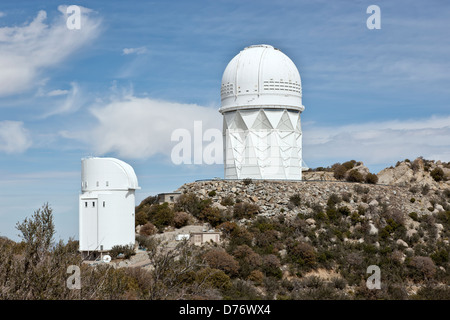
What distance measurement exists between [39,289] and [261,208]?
77.4 ft

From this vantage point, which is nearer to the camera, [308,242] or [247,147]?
[308,242]

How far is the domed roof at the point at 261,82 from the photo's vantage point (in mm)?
43031

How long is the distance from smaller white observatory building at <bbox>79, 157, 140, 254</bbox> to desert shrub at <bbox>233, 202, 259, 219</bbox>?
7.55 meters

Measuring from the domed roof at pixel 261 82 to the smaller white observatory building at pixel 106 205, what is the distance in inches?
480

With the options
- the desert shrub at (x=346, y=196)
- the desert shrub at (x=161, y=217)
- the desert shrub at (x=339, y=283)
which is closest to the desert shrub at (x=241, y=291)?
the desert shrub at (x=339, y=283)

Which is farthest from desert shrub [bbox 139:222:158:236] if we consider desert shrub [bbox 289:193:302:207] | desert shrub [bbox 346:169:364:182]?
desert shrub [bbox 346:169:364:182]

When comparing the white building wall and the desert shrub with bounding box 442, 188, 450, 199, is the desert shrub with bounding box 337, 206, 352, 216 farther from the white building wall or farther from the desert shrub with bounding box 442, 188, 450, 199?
the desert shrub with bounding box 442, 188, 450, 199

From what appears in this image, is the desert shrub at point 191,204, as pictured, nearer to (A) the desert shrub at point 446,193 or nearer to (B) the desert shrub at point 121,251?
(B) the desert shrub at point 121,251

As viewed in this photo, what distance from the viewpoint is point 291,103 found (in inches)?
1722

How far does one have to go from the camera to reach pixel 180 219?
125 feet

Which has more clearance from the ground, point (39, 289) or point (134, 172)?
point (134, 172)

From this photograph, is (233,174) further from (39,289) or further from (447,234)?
(39,289)

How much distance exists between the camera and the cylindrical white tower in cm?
4309
